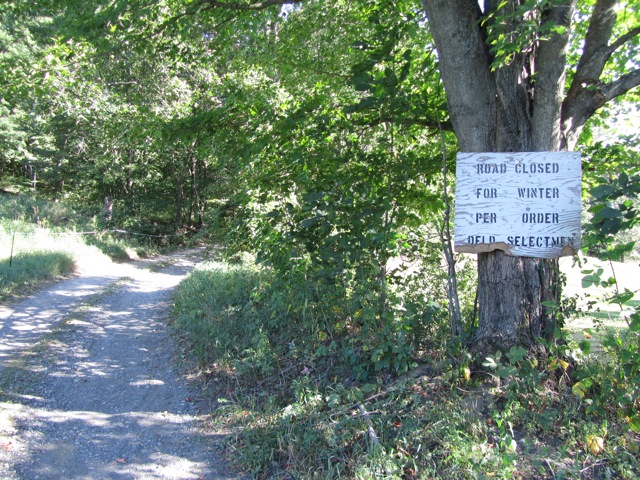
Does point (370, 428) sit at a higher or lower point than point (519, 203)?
lower

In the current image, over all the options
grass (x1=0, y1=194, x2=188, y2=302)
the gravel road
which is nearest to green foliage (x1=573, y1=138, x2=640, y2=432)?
the gravel road

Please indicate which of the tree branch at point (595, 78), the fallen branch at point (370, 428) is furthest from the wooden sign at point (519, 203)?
the fallen branch at point (370, 428)

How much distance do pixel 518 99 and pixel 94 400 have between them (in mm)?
5407

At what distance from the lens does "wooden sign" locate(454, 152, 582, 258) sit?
359cm

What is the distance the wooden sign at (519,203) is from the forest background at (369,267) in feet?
1.19

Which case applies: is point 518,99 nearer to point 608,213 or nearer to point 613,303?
point 608,213

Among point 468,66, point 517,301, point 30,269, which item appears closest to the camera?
point 517,301

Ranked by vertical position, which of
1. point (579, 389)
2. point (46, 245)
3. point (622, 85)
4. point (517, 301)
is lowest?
point (579, 389)

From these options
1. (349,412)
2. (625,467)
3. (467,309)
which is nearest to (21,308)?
(349,412)

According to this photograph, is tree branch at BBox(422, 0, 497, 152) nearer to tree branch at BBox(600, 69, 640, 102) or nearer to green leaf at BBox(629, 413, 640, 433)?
tree branch at BBox(600, 69, 640, 102)

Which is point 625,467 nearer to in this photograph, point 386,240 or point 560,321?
point 560,321

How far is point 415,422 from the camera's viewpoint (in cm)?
354

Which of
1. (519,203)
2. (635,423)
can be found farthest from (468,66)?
(635,423)

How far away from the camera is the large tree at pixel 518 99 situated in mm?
3742
